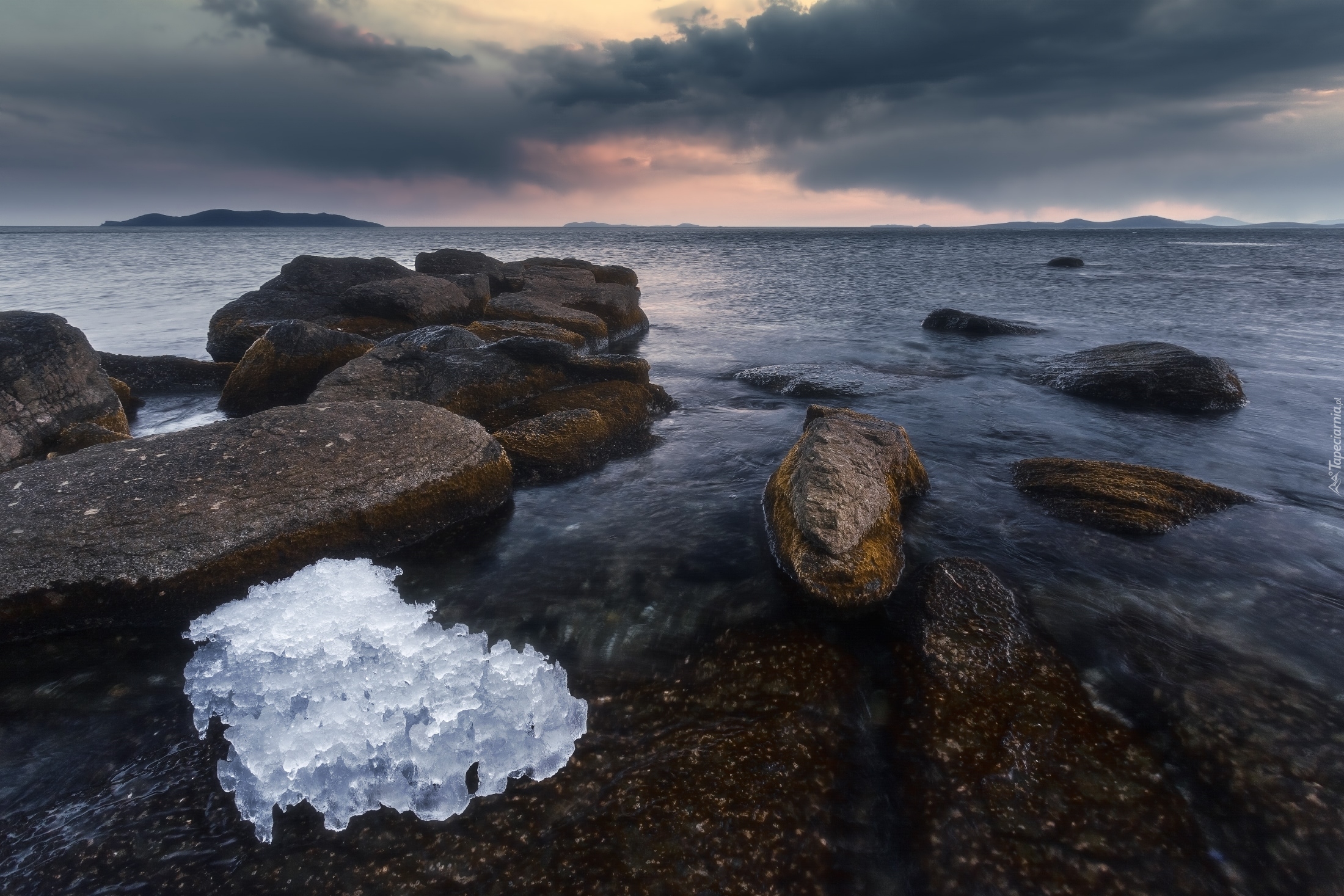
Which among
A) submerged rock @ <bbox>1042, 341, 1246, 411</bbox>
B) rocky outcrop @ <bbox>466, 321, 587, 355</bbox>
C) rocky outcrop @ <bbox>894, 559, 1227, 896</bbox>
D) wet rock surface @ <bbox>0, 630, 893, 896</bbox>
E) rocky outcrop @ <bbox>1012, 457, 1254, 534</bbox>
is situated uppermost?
rocky outcrop @ <bbox>466, 321, 587, 355</bbox>

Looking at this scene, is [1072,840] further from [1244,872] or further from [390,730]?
[390,730]

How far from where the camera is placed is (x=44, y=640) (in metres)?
4.57

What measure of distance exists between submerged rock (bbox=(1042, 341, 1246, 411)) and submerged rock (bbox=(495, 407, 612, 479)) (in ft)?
29.8

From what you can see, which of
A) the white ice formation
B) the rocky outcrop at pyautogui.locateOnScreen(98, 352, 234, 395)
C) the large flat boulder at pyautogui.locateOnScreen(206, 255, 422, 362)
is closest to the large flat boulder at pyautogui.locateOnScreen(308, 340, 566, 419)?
the white ice formation

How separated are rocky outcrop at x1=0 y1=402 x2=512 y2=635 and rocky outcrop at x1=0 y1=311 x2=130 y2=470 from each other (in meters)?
2.50

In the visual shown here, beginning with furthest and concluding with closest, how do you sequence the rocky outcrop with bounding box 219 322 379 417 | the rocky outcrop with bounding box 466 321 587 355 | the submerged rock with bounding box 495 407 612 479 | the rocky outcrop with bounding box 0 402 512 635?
the rocky outcrop with bounding box 466 321 587 355 < the rocky outcrop with bounding box 219 322 379 417 < the submerged rock with bounding box 495 407 612 479 < the rocky outcrop with bounding box 0 402 512 635

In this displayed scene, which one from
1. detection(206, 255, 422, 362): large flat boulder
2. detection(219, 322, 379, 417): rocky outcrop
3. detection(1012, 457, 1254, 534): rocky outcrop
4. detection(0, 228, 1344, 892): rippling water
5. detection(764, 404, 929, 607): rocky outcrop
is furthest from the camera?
detection(206, 255, 422, 362): large flat boulder

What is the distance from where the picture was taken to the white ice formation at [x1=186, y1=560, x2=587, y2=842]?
3363mm

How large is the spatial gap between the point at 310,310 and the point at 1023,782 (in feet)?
51.6

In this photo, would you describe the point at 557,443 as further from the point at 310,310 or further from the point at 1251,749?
the point at 310,310

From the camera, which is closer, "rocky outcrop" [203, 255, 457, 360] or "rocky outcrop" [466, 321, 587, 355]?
"rocky outcrop" [466, 321, 587, 355]

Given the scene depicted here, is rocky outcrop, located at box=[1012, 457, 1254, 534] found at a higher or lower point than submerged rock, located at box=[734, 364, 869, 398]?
higher

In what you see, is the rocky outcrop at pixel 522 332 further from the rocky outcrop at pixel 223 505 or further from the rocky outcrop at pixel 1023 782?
the rocky outcrop at pixel 1023 782

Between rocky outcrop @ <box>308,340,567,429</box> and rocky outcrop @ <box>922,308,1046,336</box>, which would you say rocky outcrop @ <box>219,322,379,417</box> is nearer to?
rocky outcrop @ <box>308,340,567,429</box>
